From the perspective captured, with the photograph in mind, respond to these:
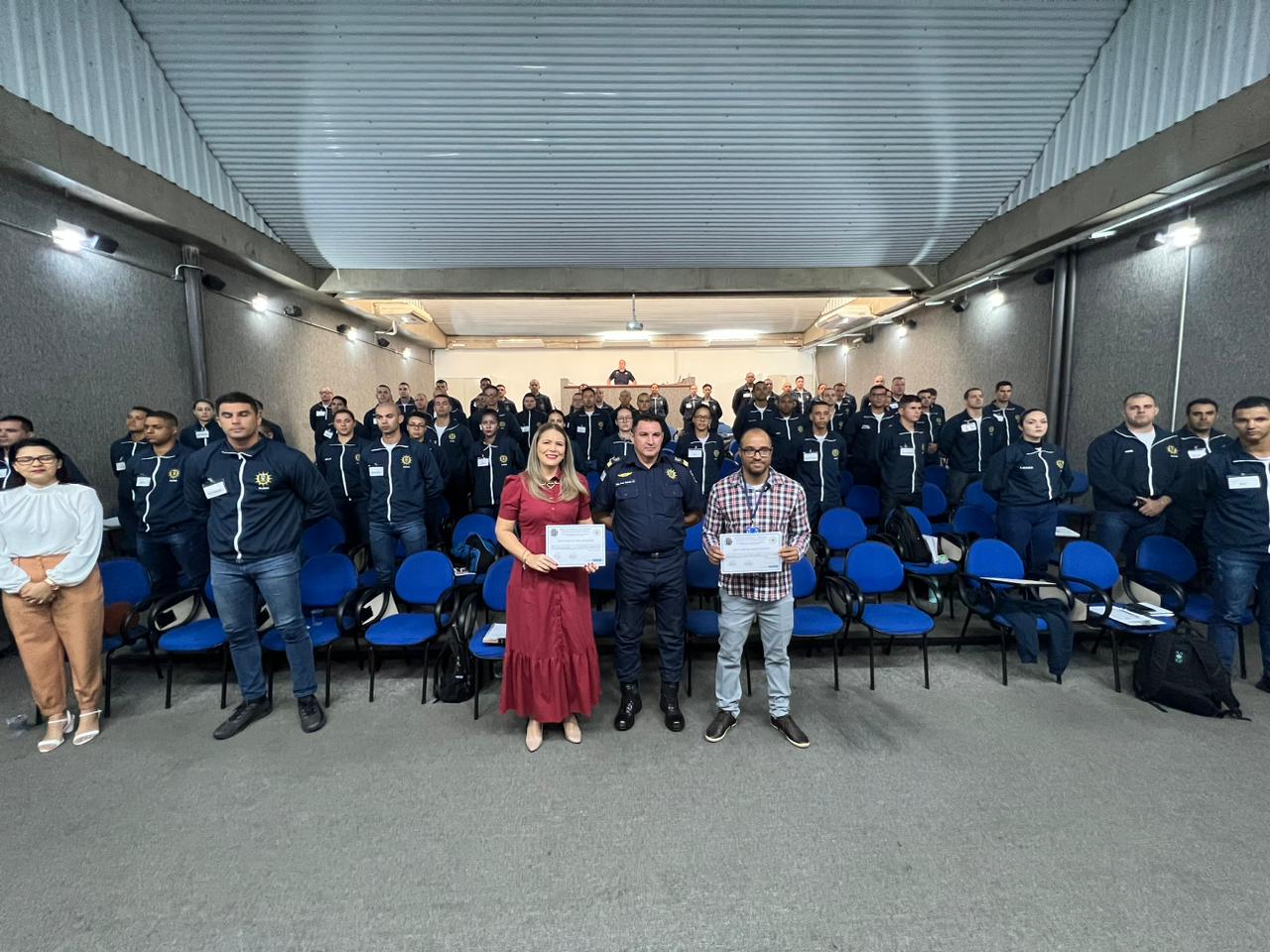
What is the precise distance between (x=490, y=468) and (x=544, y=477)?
2.68 meters

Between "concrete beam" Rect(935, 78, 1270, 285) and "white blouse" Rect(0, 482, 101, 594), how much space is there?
7.75m

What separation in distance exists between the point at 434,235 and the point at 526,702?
6533mm

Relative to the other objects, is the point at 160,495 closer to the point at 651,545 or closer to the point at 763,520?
the point at 651,545

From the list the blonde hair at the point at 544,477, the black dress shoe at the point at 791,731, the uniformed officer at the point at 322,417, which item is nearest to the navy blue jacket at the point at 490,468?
the blonde hair at the point at 544,477

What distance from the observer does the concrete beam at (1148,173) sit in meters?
3.90

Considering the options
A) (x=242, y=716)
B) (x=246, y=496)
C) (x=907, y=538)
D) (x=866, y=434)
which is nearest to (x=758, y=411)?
(x=866, y=434)

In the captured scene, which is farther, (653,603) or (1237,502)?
(1237,502)

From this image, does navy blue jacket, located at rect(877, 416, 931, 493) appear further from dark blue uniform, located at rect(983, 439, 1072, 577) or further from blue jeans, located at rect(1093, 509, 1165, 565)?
blue jeans, located at rect(1093, 509, 1165, 565)

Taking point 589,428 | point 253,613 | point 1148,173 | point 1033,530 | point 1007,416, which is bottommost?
point 253,613

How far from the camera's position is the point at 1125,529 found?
4320 millimetres

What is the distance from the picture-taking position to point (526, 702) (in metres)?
2.83

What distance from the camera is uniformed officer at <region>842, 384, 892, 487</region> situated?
627 centimetres

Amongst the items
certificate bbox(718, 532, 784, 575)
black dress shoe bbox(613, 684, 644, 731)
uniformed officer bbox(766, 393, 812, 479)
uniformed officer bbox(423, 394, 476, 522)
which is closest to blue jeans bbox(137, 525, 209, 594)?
uniformed officer bbox(423, 394, 476, 522)

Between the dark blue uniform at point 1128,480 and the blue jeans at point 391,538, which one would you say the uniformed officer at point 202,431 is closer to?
the blue jeans at point 391,538
